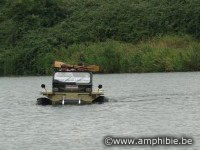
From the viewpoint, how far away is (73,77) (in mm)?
51906

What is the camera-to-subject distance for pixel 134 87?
69500mm

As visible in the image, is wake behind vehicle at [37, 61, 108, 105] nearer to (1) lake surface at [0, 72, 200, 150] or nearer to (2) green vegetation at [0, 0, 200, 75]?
(1) lake surface at [0, 72, 200, 150]

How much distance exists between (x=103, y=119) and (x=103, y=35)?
61.1 meters

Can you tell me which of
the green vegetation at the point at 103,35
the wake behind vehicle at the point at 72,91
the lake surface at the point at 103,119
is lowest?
the lake surface at the point at 103,119

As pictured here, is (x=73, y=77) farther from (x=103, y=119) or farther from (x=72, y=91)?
(x=103, y=119)

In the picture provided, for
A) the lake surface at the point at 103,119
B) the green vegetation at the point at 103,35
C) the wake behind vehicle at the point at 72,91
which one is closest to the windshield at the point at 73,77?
the wake behind vehicle at the point at 72,91

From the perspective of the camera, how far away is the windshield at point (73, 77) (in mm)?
51656

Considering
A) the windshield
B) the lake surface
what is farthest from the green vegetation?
the windshield

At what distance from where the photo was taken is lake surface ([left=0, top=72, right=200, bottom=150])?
3647cm

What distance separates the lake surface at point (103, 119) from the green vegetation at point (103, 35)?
24565mm

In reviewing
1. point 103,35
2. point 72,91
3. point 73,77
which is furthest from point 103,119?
point 103,35

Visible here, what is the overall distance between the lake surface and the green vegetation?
24.6 metres

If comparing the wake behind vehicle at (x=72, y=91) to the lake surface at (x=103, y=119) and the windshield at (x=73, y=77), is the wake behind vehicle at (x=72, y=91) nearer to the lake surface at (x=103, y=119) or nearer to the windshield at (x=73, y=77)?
the windshield at (x=73, y=77)

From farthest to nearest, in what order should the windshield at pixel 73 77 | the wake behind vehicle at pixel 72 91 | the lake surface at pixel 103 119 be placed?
the windshield at pixel 73 77, the wake behind vehicle at pixel 72 91, the lake surface at pixel 103 119
